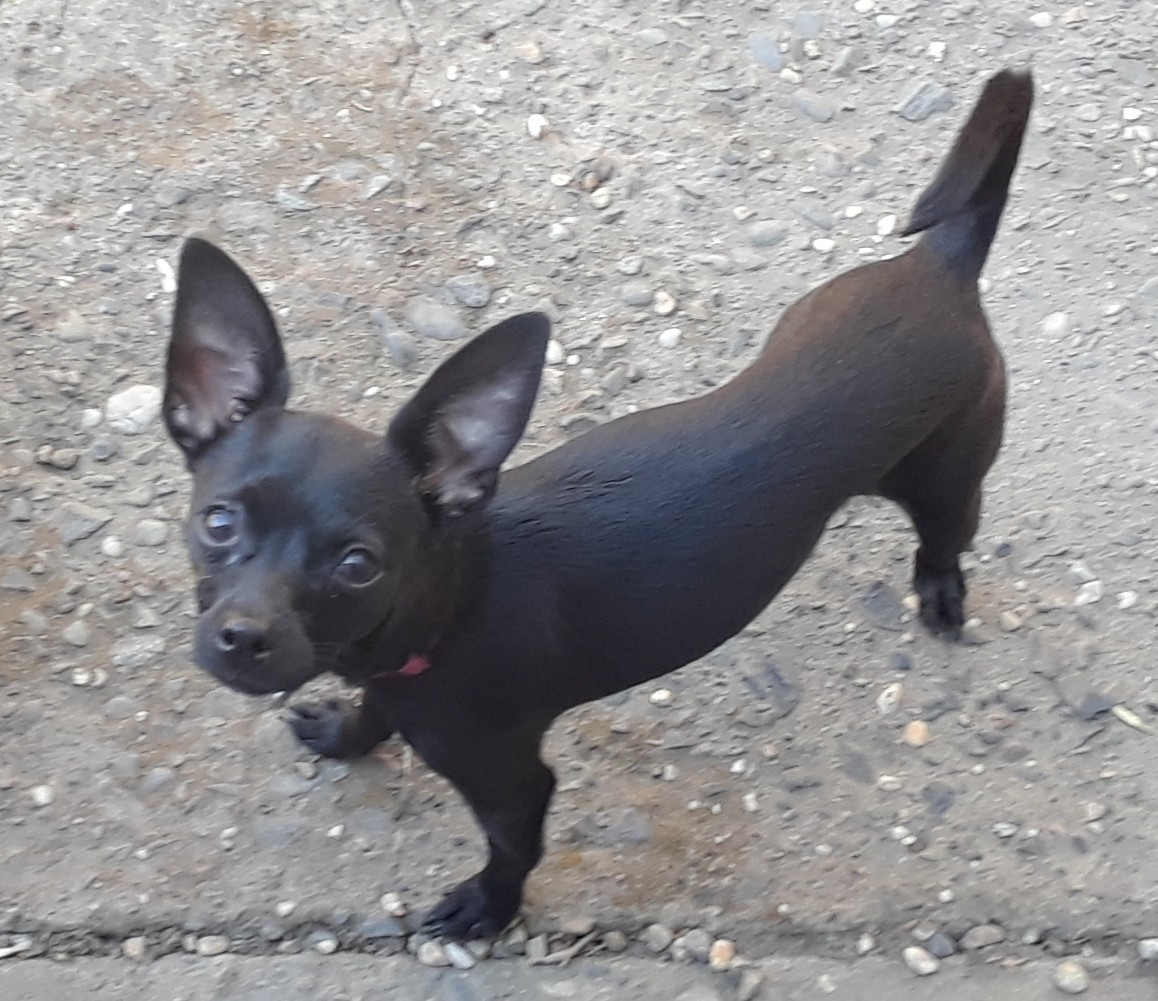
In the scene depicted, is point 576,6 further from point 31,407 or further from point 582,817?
point 582,817

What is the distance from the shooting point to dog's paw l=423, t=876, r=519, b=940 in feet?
6.85

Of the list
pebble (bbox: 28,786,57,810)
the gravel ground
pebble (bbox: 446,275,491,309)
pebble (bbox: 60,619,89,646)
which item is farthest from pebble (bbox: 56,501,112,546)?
pebble (bbox: 446,275,491,309)

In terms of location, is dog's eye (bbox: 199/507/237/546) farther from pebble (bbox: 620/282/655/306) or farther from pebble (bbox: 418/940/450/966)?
pebble (bbox: 620/282/655/306)

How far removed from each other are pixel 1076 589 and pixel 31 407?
206 cm

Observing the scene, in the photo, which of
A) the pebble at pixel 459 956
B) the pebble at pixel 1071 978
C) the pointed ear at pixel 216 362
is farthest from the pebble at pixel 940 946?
the pointed ear at pixel 216 362

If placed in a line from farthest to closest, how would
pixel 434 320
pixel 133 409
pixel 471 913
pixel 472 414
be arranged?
pixel 434 320, pixel 133 409, pixel 471 913, pixel 472 414

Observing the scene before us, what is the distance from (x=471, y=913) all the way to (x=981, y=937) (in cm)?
80

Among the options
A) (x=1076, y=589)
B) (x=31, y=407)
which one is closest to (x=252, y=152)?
(x=31, y=407)

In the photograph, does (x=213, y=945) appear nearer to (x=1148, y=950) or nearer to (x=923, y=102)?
(x=1148, y=950)

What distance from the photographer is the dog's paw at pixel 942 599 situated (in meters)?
2.45

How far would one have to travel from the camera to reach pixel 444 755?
1816 millimetres

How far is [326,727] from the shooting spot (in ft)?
7.53

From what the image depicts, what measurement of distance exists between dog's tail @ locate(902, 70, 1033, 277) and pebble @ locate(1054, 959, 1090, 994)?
3.52 ft

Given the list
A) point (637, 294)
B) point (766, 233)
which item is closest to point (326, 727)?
point (637, 294)
